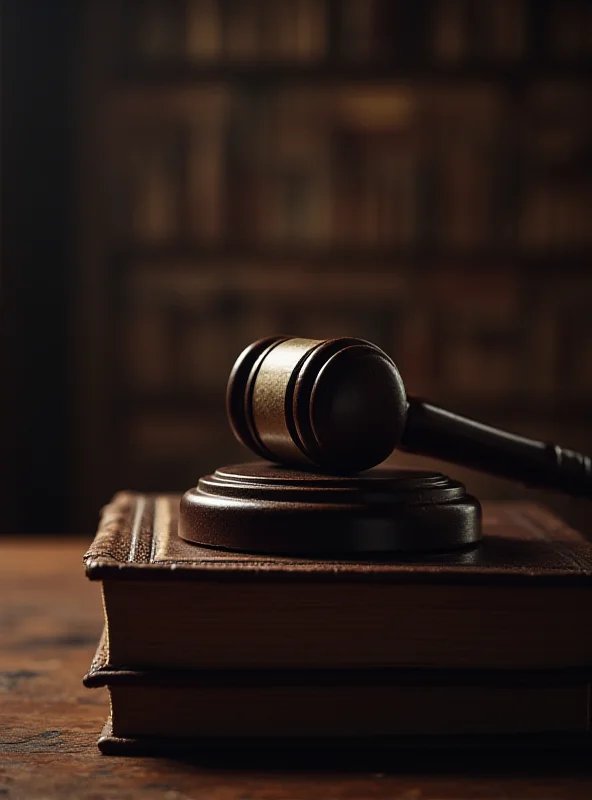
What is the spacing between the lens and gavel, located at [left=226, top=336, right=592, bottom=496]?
2.26 feet

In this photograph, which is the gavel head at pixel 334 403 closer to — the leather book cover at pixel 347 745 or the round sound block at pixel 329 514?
the round sound block at pixel 329 514

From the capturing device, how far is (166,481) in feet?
A: 10.0

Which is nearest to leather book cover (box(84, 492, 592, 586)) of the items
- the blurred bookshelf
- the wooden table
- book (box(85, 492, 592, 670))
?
book (box(85, 492, 592, 670))

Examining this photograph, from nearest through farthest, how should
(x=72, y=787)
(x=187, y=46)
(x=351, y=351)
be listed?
(x=72, y=787)
(x=351, y=351)
(x=187, y=46)

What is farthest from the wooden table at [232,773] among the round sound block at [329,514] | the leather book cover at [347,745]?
the round sound block at [329,514]

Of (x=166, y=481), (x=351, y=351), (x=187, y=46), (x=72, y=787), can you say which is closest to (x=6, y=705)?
(x=72, y=787)

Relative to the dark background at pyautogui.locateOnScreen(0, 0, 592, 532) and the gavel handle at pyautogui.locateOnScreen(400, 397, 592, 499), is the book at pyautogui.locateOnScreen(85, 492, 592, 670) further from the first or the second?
the dark background at pyautogui.locateOnScreen(0, 0, 592, 532)

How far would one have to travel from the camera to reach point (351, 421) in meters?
0.69

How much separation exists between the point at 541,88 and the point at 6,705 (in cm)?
263

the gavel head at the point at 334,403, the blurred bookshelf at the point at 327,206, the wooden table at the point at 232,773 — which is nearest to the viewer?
the wooden table at the point at 232,773

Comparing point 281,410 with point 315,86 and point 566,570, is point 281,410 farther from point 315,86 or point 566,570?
point 315,86

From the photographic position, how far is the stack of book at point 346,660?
640 millimetres

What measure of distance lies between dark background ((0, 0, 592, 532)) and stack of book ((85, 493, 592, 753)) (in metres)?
2.34

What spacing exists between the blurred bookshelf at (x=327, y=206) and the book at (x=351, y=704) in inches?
92.0
